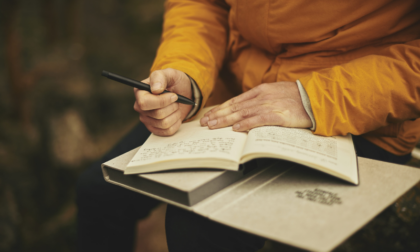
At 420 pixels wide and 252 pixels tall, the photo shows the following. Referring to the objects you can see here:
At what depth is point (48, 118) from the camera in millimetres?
2102

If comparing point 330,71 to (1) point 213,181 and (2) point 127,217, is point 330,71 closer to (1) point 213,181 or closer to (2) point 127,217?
(1) point 213,181

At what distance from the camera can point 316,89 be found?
2.73ft

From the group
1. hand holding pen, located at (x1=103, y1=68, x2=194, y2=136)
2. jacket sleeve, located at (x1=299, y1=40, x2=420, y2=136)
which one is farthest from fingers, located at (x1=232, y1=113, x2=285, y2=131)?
hand holding pen, located at (x1=103, y1=68, x2=194, y2=136)

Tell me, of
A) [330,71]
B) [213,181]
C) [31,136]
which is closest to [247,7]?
[330,71]

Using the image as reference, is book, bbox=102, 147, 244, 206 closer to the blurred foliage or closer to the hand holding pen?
the hand holding pen

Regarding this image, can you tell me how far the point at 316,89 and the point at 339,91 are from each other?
2.6 inches

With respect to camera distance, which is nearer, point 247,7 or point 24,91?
point 247,7

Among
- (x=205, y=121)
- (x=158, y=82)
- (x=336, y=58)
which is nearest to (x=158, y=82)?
(x=158, y=82)

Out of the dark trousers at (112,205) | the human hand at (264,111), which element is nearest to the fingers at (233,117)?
the human hand at (264,111)

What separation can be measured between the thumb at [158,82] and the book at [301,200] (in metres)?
0.25

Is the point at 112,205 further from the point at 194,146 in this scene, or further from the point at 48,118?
the point at 48,118

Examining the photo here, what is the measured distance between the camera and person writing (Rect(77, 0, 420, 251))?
2.64 feet

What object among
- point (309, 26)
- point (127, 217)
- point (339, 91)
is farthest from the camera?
point (127, 217)

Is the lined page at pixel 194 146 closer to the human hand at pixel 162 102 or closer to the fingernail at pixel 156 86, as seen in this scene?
the human hand at pixel 162 102
